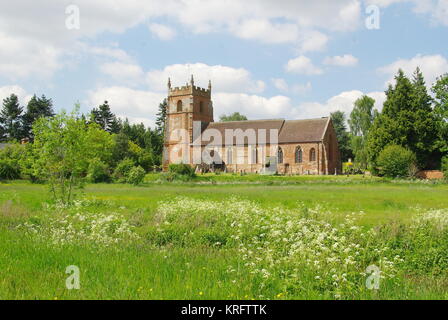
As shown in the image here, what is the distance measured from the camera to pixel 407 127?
5269 cm

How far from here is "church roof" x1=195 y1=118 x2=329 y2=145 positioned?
218 ft

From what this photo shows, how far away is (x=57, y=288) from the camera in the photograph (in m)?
6.84

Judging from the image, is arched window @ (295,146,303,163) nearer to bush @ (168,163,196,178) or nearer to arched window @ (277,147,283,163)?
arched window @ (277,147,283,163)

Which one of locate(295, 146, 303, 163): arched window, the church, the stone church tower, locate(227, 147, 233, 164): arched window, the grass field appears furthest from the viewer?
the stone church tower

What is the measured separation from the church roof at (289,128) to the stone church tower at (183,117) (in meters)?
4.04

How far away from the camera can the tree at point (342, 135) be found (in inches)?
3509

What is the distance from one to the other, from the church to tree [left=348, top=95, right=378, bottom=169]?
24.9 feet

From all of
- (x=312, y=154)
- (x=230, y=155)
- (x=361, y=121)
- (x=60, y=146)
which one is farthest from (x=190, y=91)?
(x=60, y=146)

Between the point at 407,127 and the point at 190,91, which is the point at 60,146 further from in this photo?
the point at 190,91

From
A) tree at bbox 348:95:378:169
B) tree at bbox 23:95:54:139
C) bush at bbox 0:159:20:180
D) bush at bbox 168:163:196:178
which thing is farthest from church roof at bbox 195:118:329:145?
tree at bbox 23:95:54:139

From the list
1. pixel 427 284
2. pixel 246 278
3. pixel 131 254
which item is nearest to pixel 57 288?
pixel 131 254

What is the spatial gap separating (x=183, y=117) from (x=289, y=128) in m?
21.2

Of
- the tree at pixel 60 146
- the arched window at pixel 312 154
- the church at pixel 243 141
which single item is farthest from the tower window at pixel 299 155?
the tree at pixel 60 146
